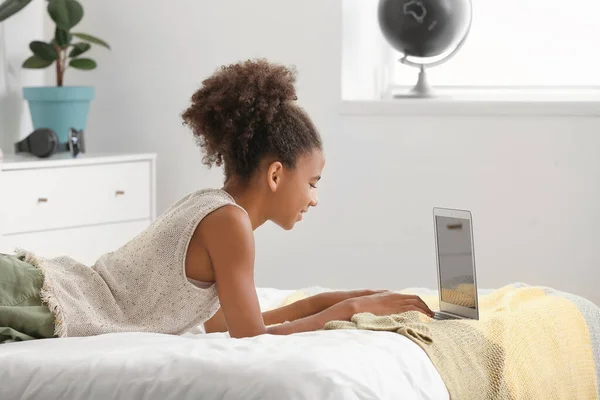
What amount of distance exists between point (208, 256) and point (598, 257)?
1.72 m

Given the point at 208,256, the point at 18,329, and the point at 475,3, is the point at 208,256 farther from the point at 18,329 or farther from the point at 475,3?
the point at 475,3

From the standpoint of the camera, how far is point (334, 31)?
3322 mm

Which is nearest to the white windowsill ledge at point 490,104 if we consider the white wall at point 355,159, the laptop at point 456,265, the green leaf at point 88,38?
the white wall at point 355,159

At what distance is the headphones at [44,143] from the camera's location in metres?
3.24

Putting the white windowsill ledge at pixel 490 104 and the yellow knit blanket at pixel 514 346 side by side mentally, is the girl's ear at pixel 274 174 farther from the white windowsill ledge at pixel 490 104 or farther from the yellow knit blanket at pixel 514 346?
the white windowsill ledge at pixel 490 104

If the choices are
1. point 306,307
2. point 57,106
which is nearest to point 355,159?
point 57,106

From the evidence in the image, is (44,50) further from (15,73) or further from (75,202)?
(75,202)

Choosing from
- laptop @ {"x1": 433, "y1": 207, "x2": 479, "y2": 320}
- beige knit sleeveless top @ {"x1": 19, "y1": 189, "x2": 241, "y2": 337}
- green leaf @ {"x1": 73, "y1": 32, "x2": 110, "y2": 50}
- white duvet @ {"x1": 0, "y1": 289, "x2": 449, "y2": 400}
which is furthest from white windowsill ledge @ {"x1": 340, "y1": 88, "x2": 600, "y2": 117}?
white duvet @ {"x1": 0, "y1": 289, "x2": 449, "y2": 400}

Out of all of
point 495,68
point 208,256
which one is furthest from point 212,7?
point 208,256

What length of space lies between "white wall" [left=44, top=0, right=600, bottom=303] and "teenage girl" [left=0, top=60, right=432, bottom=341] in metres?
1.45

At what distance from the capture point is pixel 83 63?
3498 mm

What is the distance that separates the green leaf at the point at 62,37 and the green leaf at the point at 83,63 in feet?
0.21

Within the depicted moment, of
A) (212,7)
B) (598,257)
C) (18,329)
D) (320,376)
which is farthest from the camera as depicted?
(212,7)

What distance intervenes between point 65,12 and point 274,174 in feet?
6.36
